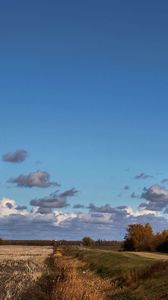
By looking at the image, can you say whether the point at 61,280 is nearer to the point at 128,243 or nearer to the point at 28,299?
the point at 28,299

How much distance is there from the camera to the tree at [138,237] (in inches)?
5519

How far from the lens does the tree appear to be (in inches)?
5519

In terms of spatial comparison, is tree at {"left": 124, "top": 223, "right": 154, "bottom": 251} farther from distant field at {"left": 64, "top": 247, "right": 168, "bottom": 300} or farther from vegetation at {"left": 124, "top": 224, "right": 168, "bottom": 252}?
distant field at {"left": 64, "top": 247, "right": 168, "bottom": 300}

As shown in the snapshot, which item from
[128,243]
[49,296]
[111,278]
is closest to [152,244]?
[128,243]

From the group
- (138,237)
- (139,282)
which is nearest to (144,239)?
(138,237)

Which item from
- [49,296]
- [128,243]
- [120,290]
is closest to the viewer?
[49,296]

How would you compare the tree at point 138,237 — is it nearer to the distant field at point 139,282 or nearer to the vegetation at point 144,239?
the vegetation at point 144,239

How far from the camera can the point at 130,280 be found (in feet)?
139

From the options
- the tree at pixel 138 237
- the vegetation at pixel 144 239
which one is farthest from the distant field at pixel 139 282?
the tree at pixel 138 237

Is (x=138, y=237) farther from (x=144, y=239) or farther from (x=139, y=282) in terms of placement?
(x=139, y=282)

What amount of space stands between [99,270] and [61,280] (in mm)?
25342

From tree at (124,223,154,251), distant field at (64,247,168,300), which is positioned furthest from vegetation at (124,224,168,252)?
distant field at (64,247,168,300)

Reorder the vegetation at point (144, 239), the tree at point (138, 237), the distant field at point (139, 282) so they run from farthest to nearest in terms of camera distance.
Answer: the tree at point (138, 237) < the vegetation at point (144, 239) < the distant field at point (139, 282)

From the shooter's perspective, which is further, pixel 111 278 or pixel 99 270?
pixel 99 270
